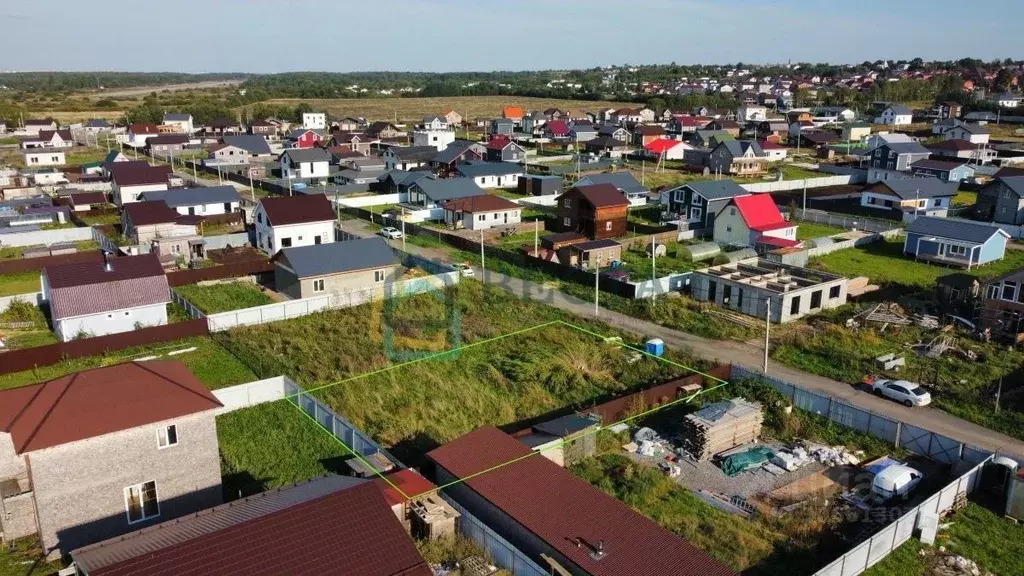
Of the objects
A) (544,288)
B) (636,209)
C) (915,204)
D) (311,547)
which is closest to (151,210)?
(544,288)

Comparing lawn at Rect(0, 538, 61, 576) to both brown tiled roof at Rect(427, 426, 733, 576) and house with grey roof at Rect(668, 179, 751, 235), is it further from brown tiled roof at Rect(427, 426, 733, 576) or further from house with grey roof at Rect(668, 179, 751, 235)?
house with grey roof at Rect(668, 179, 751, 235)

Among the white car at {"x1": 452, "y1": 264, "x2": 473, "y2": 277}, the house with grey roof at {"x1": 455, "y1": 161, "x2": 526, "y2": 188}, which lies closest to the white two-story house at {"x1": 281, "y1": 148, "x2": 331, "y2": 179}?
the house with grey roof at {"x1": 455, "y1": 161, "x2": 526, "y2": 188}

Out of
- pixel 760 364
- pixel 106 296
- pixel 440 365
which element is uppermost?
pixel 106 296

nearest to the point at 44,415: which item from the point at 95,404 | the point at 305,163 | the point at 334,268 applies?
the point at 95,404

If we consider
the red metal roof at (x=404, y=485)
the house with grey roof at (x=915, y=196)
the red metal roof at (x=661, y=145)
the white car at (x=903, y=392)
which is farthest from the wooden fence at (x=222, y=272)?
the red metal roof at (x=661, y=145)

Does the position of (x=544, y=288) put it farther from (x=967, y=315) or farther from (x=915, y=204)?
(x=915, y=204)

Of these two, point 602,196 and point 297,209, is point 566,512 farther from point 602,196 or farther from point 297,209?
point 297,209

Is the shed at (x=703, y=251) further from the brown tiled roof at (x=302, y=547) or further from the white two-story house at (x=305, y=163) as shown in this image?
the white two-story house at (x=305, y=163)
